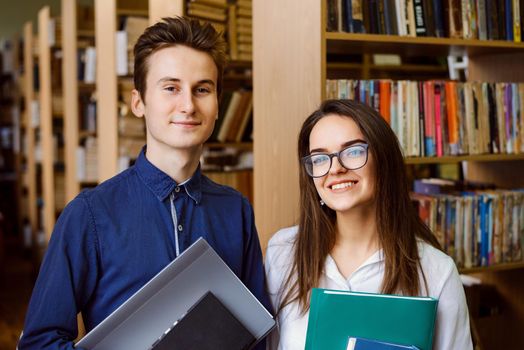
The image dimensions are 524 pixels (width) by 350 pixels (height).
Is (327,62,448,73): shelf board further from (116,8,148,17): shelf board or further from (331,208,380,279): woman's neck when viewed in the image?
(331,208,380,279): woman's neck

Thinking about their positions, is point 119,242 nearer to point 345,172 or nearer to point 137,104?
point 137,104

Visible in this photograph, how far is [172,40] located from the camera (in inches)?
63.5

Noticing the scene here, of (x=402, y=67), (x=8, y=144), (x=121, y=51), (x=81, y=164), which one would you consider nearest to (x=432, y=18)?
(x=121, y=51)

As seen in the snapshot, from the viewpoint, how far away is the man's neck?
1.59 m

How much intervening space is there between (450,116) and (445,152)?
5.9 inches

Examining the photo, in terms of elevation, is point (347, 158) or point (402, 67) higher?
point (402, 67)

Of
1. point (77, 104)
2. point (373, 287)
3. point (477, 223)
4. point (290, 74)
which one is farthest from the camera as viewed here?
point (77, 104)

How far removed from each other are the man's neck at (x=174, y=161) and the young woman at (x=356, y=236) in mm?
323

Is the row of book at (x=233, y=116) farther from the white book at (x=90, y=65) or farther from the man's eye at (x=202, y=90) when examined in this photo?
the man's eye at (x=202, y=90)

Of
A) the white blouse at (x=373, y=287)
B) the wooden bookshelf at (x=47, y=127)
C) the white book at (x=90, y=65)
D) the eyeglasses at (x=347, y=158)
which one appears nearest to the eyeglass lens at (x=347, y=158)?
the eyeglasses at (x=347, y=158)

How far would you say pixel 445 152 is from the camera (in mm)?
2688

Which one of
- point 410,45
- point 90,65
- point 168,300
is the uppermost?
point 90,65

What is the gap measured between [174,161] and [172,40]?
29 centimetres

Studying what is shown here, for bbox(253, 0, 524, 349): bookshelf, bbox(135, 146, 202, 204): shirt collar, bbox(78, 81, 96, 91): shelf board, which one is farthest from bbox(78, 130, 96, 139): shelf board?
bbox(135, 146, 202, 204): shirt collar
